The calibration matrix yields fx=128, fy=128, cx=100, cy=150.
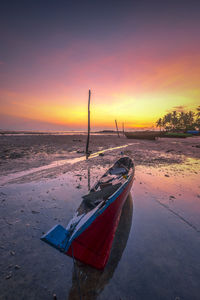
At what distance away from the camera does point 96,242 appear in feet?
8.14

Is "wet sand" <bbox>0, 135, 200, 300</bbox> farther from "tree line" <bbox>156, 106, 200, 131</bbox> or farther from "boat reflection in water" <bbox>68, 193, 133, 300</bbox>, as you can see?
"tree line" <bbox>156, 106, 200, 131</bbox>

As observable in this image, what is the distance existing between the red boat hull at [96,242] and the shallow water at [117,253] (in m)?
0.24

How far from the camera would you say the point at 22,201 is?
201 inches

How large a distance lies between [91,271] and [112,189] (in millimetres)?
1926

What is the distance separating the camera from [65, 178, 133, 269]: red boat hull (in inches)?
91.0

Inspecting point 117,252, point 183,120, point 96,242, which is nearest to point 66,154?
point 117,252

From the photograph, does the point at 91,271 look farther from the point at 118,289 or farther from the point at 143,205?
the point at 143,205

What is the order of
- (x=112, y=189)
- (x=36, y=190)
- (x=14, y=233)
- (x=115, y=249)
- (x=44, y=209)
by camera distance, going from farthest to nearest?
1. (x=36, y=190)
2. (x=44, y=209)
3. (x=112, y=189)
4. (x=14, y=233)
5. (x=115, y=249)

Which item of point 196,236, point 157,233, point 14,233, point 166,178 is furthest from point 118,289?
point 166,178

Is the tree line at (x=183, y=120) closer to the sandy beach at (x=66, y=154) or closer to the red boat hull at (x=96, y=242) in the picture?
the sandy beach at (x=66, y=154)

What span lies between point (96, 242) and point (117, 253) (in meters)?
0.87

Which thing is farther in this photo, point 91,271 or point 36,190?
point 36,190

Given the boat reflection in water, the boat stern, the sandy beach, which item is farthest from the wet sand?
the sandy beach

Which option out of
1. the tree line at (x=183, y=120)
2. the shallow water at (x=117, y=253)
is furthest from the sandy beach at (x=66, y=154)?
the tree line at (x=183, y=120)
